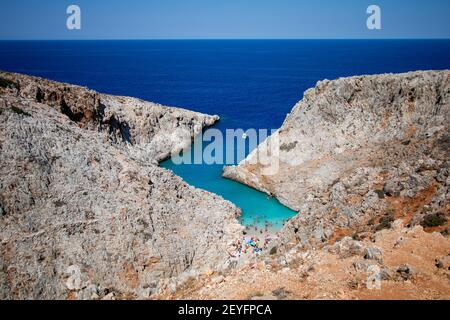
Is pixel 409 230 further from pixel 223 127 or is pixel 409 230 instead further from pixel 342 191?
pixel 223 127

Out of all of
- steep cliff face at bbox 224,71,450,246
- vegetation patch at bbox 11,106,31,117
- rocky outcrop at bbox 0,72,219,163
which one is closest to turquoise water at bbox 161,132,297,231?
steep cliff face at bbox 224,71,450,246

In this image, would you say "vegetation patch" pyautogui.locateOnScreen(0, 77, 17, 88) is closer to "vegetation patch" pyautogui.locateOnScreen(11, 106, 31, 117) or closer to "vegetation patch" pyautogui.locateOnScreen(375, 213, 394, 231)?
"vegetation patch" pyautogui.locateOnScreen(11, 106, 31, 117)

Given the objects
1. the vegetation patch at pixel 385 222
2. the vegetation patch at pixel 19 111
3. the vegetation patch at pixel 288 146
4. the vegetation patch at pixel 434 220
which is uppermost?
the vegetation patch at pixel 19 111

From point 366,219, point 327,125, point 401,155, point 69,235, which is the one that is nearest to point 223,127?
point 327,125

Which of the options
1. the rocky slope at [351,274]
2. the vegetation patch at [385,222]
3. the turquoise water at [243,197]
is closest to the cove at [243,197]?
the turquoise water at [243,197]

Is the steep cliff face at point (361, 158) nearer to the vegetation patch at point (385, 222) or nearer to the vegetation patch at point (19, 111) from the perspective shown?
the vegetation patch at point (385, 222)

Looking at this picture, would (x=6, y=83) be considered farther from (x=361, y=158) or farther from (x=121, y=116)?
(x=361, y=158)
